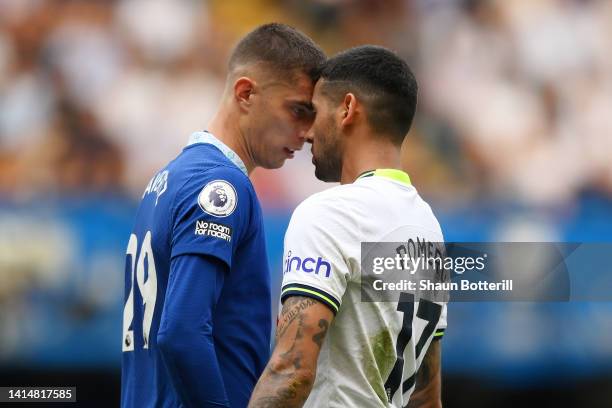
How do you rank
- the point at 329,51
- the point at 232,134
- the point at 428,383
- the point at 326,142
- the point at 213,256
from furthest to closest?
the point at 329,51 → the point at 232,134 → the point at 428,383 → the point at 326,142 → the point at 213,256

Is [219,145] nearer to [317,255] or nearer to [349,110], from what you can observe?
[349,110]

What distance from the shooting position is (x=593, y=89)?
7.10 m

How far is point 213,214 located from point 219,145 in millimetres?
441

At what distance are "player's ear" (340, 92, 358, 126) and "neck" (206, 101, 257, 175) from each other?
48cm

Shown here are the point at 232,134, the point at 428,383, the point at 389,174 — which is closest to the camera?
the point at 389,174

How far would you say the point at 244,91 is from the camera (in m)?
3.47

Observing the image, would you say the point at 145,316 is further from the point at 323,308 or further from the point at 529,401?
the point at 529,401

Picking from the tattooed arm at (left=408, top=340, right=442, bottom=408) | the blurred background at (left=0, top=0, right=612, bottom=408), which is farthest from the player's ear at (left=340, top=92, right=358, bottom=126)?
the blurred background at (left=0, top=0, right=612, bottom=408)

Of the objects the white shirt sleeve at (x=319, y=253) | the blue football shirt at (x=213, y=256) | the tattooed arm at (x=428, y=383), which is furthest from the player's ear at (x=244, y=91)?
the tattooed arm at (x=428, y=383)

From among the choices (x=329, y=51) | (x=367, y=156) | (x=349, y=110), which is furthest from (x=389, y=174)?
(x=329, y=51)

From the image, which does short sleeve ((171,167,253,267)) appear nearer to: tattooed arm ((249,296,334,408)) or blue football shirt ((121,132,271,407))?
blue football shirt ((121,132,271,407))

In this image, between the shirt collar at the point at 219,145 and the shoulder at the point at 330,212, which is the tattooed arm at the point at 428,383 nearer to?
the shoulder at the point at 330,212

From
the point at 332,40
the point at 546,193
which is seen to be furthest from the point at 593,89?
the point at 332,40

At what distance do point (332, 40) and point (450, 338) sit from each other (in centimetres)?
257
